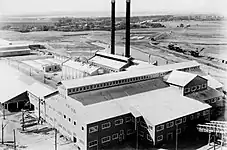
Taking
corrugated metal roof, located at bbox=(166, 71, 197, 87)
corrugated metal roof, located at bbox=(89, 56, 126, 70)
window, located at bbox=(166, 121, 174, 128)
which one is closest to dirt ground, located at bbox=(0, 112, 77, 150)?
window, located at bbox=(166, 121, 174, 128)

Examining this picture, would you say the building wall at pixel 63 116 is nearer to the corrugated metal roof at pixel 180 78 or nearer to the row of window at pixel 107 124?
the row of window at pixel 107 124

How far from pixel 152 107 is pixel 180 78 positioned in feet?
6.10

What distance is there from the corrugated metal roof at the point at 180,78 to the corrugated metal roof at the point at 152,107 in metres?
0.33

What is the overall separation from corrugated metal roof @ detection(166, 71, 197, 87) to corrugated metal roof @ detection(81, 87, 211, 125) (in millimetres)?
331

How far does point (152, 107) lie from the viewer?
7.66 metres

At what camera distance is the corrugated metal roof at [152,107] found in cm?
717

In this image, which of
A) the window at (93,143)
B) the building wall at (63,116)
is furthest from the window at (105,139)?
the building wall at (63,116)

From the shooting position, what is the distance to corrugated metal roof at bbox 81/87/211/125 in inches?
282

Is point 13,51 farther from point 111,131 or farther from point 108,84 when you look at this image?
point 111,131

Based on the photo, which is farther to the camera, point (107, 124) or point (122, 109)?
point (122, 109)

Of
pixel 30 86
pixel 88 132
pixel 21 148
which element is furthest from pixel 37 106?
pixel 88 132

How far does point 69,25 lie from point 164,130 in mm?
34594

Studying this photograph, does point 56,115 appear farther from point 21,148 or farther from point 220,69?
point 220,69

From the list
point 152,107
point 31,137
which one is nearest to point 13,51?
point 31,137
